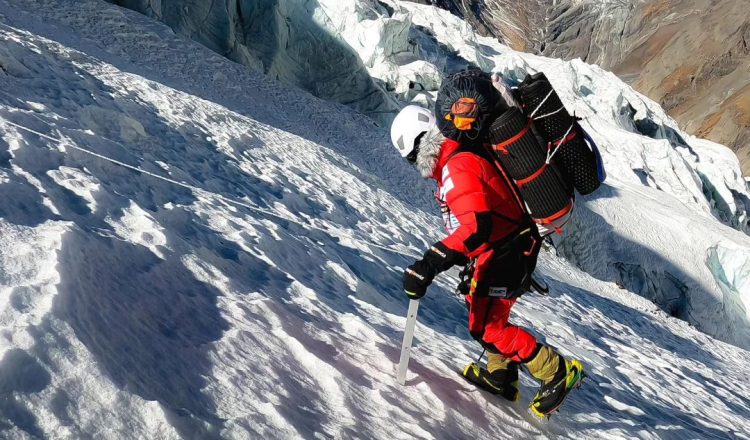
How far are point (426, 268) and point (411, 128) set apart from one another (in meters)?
0.87

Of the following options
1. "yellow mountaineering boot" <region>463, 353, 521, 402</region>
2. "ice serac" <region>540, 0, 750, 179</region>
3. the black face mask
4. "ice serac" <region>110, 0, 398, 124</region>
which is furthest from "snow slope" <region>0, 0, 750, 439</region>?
"ice serac" <region>540, 0, 750, 179</region>

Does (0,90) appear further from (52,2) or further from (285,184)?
(52,2)

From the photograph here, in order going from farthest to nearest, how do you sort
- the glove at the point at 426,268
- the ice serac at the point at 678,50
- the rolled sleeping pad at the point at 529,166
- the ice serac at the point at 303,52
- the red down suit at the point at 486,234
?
the ice serac at the point at 678,50 < the ice serac at the point at 303,52 < the rolled sleeping pad at the point at 529,166 < the red down suit at the point at 486,234 < the glove at the point at 426,268

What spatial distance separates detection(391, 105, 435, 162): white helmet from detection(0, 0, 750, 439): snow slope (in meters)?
1.02

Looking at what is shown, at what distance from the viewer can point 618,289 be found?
11.8 m

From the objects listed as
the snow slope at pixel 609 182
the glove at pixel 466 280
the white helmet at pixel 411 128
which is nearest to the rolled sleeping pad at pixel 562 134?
the white helmet at pixel 411 128

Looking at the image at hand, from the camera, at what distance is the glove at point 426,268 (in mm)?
2920

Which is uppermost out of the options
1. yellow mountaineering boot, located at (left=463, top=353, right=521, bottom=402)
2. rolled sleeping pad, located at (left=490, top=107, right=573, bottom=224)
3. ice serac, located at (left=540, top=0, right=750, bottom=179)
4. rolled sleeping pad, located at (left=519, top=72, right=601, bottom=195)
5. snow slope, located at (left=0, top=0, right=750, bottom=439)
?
ice serac, located at (left=540, top=0, right=750, bottom=179)

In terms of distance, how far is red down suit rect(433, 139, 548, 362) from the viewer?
3025mm

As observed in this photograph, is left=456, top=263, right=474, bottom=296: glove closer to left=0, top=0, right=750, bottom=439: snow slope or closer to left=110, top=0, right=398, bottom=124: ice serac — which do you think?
Result: left=0, top=0, right=750, bottom=439: snow slope

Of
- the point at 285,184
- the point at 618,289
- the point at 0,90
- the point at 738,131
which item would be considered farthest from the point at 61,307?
the point at 738,131

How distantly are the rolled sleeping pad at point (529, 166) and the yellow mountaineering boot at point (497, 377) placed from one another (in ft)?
2.71

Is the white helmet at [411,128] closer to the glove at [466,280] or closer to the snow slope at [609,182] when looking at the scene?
the glove at [466,280]

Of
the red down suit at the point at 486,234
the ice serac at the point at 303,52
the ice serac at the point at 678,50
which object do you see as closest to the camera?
the red down suit at the point at 486,234
